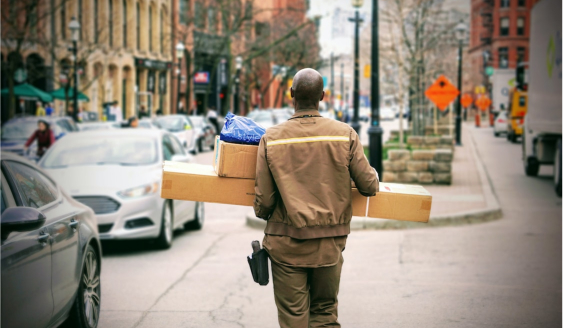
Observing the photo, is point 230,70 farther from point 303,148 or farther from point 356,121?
point 303,148

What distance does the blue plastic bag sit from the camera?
15.2 feet

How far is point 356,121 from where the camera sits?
2886 cm

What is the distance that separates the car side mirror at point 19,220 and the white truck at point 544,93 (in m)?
13.2

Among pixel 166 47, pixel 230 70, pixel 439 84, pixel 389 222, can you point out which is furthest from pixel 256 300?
Result: pixel 166 47

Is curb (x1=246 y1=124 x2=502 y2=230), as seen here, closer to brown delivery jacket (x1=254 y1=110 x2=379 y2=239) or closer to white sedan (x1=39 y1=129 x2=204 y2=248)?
white sedan (x1=39 y1=129 x2=204 y2=248)

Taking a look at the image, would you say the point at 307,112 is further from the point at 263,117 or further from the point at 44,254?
the point at 263,117

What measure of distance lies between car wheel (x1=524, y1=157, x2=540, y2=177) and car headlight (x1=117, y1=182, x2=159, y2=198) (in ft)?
43.0

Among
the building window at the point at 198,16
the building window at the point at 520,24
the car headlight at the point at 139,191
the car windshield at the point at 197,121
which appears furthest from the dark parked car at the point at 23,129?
the building window at the point at 520,24

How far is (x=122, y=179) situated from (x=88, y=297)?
4.39 metres

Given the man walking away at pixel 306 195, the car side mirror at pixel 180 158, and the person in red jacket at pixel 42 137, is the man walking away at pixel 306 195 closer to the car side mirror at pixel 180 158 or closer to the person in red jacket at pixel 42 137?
the car side mirror at pixel 180 158

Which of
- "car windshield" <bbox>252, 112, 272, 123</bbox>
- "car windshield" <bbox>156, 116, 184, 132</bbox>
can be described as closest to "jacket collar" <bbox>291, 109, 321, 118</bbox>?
"car windshield" <bbox>156, 116, 184, 132</bbox>

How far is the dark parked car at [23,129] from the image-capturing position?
68.1ft

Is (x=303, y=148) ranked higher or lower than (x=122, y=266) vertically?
higher

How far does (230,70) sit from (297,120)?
45.3 m
